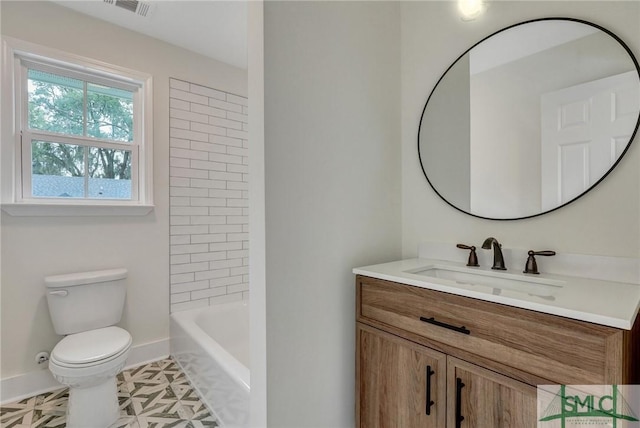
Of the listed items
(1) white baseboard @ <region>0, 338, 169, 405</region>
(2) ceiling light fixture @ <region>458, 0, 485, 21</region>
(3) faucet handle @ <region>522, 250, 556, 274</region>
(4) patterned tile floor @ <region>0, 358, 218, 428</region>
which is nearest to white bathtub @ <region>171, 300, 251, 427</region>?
(4) patterned tile floor @ <region>0, 358, 218, 428</region>

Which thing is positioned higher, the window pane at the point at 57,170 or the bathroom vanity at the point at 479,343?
the window pane at the point at 57,170

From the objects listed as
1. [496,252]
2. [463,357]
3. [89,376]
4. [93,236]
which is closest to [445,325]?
[463,357]

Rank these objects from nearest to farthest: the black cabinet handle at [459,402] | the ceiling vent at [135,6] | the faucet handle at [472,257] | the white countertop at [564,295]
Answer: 1. the white countertop at [564,295]
2. the black cabinet handle at [459,402]
3. the faucet handle at [472,257]
4. the ceiling vent at [135,6]

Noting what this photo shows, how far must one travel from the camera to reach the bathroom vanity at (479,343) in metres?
0.75

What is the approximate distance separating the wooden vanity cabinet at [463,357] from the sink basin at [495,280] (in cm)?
14

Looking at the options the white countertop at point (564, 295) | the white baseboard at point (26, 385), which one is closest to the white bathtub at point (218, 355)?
the white baseboard at point (26, 385)

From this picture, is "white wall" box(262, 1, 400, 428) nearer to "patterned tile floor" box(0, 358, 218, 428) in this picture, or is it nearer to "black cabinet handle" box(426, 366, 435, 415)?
"black cabinet handle" box(426, 366, 435, 415)

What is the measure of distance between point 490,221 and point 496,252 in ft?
0.56

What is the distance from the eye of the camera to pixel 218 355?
5.54 ft

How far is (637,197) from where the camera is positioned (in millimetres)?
1040

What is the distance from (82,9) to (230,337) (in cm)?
263

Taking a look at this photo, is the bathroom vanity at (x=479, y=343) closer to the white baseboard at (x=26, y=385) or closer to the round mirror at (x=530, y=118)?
the round mirror at (x=530, y=118)

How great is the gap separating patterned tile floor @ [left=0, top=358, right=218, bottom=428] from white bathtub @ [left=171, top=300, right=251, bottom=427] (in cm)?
8

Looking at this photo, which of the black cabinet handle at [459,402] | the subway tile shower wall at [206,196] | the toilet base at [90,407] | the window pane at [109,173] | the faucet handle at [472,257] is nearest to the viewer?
the black cabinet handle at [459,402]
